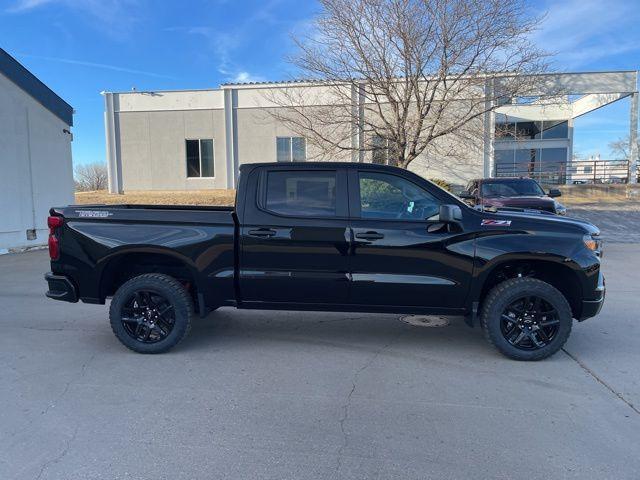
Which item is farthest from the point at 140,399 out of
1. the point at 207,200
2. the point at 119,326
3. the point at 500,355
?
the point at 207,200

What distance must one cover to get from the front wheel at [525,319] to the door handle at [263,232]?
2.16 metres

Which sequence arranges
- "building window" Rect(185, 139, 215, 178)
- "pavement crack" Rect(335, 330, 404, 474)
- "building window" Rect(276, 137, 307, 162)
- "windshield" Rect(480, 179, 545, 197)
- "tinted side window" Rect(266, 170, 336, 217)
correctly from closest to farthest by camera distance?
"pavement crack" Rect(335, 330, 404, 474) < "tinted side window" Rect(266, 170, 336, 217) < "windshield" Rect(480, 179, 545, 197) < "building window" Rect(276, 137, 307, 162) < "building window" Rect(185, 139, 215, 178)

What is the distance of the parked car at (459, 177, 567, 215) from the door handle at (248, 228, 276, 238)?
850 centimetres

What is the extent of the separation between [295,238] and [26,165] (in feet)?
33.1

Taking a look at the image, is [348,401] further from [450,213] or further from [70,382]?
[70,382]

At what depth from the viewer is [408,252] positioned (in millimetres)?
4590

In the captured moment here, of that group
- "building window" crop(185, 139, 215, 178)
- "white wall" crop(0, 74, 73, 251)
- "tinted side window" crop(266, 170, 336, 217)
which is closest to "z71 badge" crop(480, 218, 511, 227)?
"tinted side window" crop(266, 170, 336, 217)

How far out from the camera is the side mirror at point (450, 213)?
4344 millimetres

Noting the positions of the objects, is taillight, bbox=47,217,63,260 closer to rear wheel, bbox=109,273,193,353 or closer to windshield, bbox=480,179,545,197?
rear wheel, bbox=109,273,193,353

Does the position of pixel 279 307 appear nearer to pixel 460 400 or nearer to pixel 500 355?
pixel 460 400

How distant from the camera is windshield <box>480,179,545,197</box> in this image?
12930 millimetres

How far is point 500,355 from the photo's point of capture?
4836 millimetres

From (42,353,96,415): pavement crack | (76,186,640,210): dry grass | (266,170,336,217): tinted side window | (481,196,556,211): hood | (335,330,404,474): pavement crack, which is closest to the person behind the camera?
(335,330,404,474): pavement crack

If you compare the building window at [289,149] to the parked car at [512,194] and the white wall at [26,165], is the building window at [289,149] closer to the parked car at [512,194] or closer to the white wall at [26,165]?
the parked car at [512,194]
